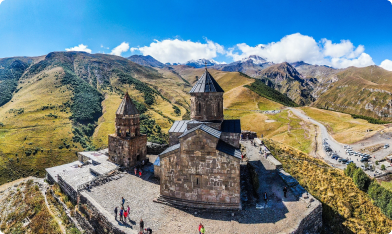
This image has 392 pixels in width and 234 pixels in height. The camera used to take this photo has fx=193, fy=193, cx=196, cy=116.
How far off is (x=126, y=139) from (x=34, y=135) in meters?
42.7

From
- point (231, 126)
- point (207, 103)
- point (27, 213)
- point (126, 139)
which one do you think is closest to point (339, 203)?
point (231, 126)

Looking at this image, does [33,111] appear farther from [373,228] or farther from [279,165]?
[373,228]

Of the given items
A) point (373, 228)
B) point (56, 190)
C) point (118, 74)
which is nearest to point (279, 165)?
point (373, 228)

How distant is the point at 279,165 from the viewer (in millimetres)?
19953

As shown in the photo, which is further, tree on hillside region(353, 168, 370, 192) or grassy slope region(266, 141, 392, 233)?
tree on hillside region(353, 168, 370, 192)

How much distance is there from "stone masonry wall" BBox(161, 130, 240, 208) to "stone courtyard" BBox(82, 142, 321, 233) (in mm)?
992

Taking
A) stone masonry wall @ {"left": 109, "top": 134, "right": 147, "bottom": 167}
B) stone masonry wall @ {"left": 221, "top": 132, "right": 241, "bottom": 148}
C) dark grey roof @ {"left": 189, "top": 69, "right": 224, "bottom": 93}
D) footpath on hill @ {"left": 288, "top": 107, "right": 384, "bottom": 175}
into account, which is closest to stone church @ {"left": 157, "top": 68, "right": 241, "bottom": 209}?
stone masonry wall @ {"left": 221, "top": 132, "right": 241, "bottom": 148}

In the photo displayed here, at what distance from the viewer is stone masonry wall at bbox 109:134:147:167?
68.4 feet

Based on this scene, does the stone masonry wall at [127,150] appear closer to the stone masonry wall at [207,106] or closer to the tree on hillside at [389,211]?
the stone masonry wall at [207,106]

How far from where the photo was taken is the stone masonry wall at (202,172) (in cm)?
1320

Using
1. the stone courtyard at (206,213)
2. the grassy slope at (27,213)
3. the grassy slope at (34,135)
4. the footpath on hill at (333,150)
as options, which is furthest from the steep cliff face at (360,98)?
the grassy slope at (34,135)

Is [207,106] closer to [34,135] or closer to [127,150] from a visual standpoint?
[127,150]

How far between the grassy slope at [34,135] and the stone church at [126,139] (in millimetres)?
27442

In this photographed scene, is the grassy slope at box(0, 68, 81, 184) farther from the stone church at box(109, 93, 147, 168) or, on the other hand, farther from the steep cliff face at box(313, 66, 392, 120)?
the steep cliff face at box(313, 66, 392, 120)
